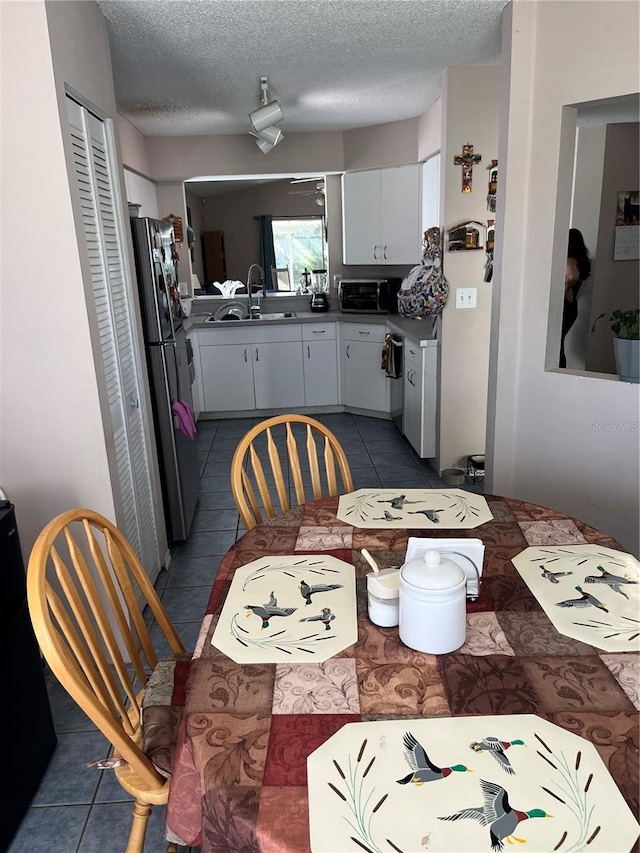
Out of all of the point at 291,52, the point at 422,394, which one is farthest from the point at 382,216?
the point at 291,52

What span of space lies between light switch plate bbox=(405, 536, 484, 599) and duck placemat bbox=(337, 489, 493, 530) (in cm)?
29

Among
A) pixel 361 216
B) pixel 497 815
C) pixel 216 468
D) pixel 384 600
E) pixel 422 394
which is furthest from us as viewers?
pixel 361 216

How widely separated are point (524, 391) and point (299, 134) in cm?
338

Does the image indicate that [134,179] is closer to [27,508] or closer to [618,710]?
[27,508]

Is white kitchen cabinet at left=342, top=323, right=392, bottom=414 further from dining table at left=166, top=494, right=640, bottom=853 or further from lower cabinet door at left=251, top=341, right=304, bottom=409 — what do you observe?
dining table at left=166, top=494, right=640, bottom=853

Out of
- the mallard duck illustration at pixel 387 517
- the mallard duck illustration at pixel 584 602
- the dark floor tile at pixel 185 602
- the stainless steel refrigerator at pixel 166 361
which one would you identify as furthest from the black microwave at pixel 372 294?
the mallard duck illustration at pixel 584 602

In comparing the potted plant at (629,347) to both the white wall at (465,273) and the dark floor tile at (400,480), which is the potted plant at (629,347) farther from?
the dark floor tile at (400,480)

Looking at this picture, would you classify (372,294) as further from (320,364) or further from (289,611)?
(289,611)

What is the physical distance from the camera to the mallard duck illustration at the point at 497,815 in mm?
782

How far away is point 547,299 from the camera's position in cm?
249

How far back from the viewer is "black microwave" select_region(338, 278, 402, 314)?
16.2 feet

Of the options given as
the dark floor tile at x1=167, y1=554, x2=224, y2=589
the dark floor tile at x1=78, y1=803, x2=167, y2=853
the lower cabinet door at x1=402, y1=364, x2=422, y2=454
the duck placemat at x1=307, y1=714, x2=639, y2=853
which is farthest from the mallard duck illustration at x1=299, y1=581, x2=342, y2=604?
the lower cabinet door at x1=402, y1=364, x2=422, y2=454

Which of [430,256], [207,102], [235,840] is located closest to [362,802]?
[235,840]

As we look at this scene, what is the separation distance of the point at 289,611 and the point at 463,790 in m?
0.50
